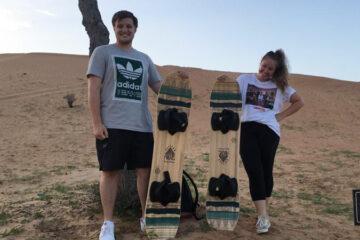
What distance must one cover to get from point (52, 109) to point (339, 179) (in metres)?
10.8

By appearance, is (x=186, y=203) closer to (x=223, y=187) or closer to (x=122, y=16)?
(x=223, y=187)

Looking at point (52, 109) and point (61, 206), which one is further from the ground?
point (52, 109)

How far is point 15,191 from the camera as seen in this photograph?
4.91 metres

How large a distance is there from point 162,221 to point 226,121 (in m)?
1.12

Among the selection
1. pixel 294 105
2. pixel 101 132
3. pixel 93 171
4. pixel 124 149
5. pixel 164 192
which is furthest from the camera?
pixel 93 171

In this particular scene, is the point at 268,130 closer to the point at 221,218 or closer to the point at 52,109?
the point at 221,218

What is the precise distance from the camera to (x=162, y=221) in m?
2.95

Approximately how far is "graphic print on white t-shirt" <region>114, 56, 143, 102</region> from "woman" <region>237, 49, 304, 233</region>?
1.04m

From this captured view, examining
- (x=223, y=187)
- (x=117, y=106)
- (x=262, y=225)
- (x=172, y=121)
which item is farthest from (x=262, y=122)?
(x=117, y=106)

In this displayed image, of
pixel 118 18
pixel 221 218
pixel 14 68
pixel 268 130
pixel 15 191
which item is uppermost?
pixel 14 68

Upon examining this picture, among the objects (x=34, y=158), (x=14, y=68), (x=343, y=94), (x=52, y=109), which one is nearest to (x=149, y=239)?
(x=34, y=158)

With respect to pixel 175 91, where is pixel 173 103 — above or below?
below

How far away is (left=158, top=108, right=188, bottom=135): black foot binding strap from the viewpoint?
3.00m

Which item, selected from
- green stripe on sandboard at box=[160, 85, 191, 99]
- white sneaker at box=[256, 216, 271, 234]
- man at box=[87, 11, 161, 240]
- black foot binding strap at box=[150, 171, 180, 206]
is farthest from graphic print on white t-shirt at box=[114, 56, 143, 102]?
white sneaker at box=[256, 216, 271, 234]
